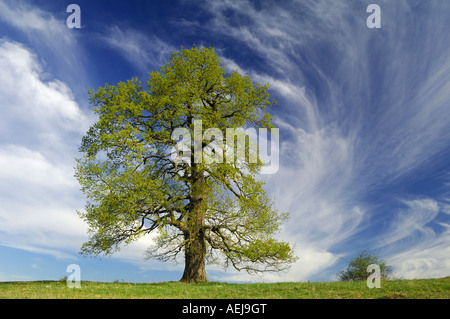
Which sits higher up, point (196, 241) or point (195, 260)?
point (196, 241)

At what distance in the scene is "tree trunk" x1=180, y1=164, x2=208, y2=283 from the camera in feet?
76.1

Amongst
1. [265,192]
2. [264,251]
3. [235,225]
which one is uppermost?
[265,192]

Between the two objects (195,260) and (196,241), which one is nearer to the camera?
(195,260)

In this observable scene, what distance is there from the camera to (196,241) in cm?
2378

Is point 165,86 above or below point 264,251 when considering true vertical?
above

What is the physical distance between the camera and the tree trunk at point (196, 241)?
23203mm

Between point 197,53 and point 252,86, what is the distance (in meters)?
4.50

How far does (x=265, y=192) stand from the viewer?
2431cm

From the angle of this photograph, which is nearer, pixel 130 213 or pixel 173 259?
pixel 130 213
